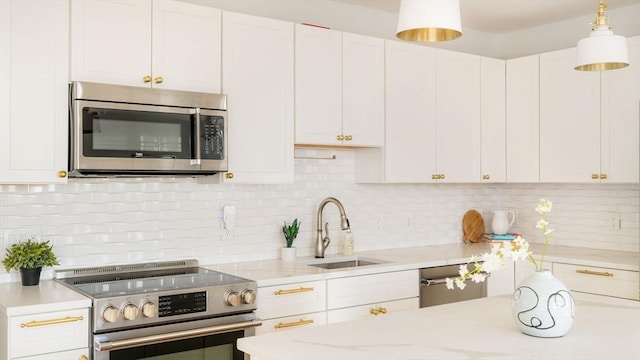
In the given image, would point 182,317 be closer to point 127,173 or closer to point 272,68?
point 127,173

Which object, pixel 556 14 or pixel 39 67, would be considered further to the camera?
pixel 556 14

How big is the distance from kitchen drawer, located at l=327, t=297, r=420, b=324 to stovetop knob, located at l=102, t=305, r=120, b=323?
1274 mm

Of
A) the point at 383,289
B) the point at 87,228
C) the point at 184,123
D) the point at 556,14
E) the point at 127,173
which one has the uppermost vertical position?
the point at 556,14

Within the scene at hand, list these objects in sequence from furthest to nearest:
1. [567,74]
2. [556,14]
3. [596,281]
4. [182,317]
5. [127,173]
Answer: [556,14] → [567,74] → [596,281] → [127,173] → [182,317]

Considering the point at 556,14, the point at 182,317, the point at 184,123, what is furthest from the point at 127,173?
the point at 556,14

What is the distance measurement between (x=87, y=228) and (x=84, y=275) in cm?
26

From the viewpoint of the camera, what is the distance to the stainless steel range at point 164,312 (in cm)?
281

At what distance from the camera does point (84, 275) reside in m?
3.40

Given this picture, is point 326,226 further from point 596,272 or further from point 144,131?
point 596,272

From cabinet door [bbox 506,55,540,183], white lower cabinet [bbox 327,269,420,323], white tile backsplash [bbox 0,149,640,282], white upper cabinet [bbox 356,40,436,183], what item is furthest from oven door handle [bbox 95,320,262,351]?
cabinet door [bbox 506,55,540,183]

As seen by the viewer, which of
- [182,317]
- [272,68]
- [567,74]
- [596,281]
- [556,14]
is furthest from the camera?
[556,14]

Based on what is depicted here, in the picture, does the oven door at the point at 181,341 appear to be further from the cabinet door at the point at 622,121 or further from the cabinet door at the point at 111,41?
the cabinet door at the point at 622,121

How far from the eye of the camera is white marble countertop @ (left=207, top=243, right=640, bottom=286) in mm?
3577

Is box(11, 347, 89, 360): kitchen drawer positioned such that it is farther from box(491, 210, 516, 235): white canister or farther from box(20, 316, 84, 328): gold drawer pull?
box(491, 210, 516, 235): white canister
